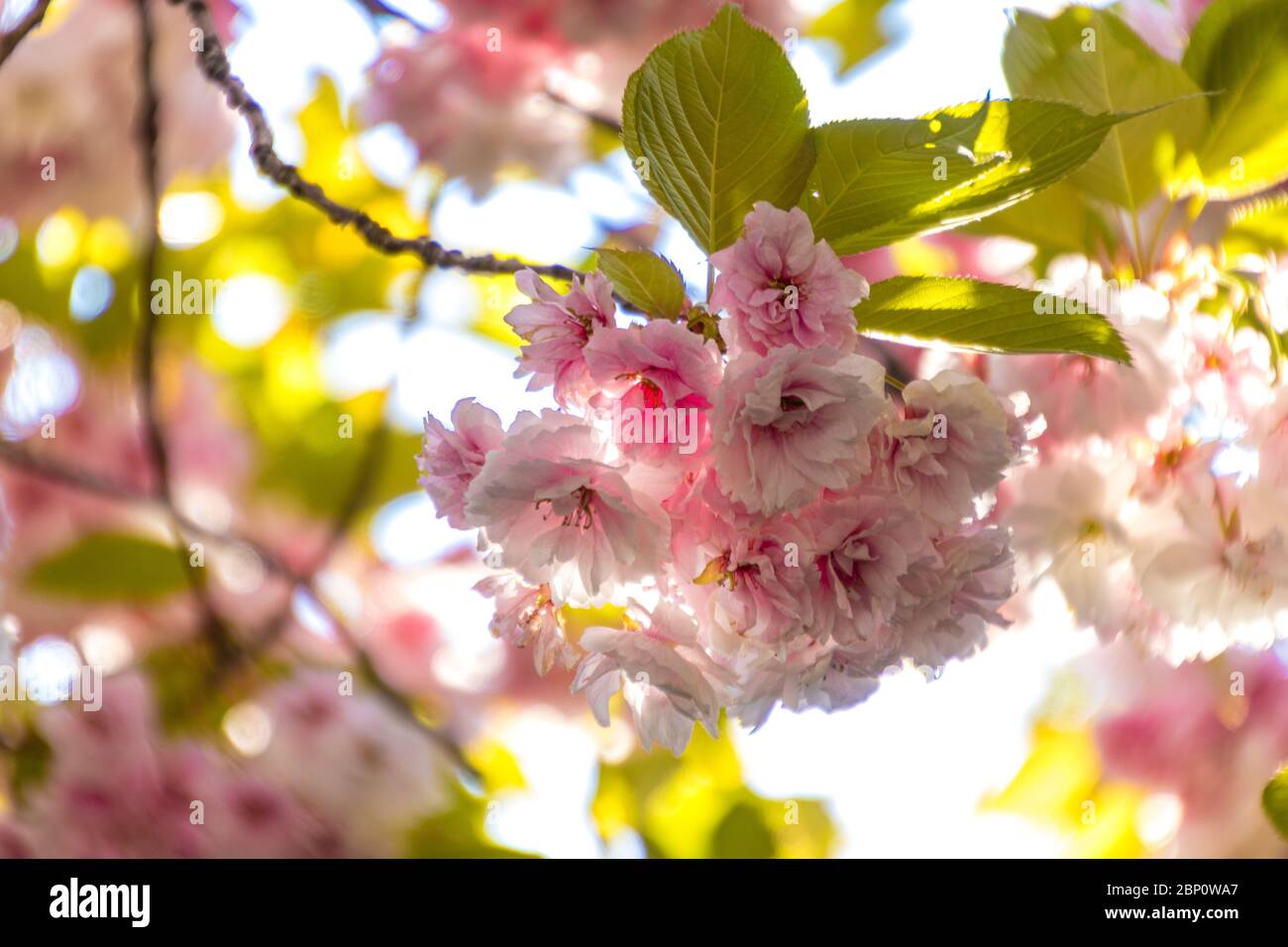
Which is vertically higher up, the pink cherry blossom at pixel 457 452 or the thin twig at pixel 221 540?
the thin twig at pixel 221 540

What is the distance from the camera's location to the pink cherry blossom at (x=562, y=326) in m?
0.48

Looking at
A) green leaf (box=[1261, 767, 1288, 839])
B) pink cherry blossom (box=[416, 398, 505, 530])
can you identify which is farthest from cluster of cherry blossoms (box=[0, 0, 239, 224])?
green leaf (box=[1261, 767, 1288, 839])

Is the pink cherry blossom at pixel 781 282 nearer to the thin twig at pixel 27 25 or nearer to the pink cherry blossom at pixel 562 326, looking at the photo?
the pink cherry blossom at pixel 562 326

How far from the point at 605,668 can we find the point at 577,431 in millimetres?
128

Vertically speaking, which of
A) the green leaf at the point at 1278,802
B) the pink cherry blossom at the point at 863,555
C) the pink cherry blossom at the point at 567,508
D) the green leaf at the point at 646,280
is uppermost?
the green leaf at the point at 646,280

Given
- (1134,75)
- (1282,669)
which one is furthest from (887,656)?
(1282,669)

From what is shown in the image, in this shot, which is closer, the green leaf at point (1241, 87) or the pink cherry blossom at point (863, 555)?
the pink cherry blossom at point (863, 555)

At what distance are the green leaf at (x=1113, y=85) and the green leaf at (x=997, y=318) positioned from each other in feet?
0.98

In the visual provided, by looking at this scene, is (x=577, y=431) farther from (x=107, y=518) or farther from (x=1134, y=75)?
(x=107, y=518)

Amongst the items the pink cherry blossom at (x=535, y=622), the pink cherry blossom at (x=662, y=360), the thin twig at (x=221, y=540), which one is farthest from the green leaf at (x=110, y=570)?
the pink cherry blossom at (x=662, y=360)

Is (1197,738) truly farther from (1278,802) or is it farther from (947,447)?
(947,447)

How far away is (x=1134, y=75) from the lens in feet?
2.45

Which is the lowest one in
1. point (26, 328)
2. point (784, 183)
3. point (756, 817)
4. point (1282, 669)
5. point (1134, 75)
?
point (756, 817)

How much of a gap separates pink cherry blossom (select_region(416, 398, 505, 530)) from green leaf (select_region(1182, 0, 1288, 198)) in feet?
1.98
